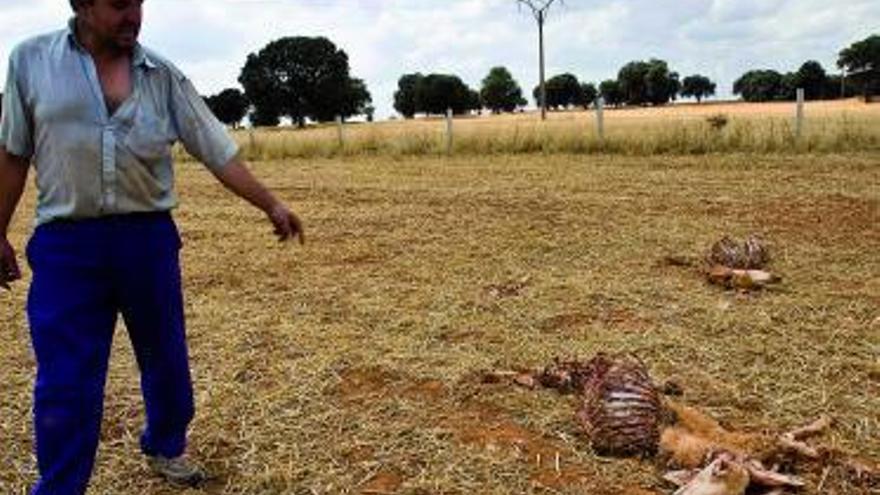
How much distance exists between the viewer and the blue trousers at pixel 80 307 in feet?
10.3

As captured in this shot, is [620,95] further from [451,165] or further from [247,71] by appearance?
[451,165]

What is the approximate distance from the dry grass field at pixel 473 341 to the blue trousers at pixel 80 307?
590mm

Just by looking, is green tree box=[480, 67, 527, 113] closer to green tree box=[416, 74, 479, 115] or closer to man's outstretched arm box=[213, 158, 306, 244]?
green tree box=[416, 74, 479, 115]

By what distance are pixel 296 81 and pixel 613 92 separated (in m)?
25.2

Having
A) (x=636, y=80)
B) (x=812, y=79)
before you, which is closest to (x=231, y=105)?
(x=636, y=80)

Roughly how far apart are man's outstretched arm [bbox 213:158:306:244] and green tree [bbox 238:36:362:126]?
70.0 m

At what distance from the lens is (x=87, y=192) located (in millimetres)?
3096

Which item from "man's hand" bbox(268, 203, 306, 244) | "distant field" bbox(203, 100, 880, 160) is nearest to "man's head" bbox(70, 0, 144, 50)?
"man's hand" bbox(268, 203, 306, 244)

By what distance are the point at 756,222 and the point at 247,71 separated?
66.3 meters

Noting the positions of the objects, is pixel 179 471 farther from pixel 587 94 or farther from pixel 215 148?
pixel 587 94

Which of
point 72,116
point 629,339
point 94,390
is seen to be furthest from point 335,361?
point 72,116

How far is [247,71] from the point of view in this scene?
73.1m

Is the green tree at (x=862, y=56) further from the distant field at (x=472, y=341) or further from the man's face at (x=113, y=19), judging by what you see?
the man's face at (x=113, y=19)

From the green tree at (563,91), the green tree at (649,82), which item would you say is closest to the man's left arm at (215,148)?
the green tree at (649,82)
